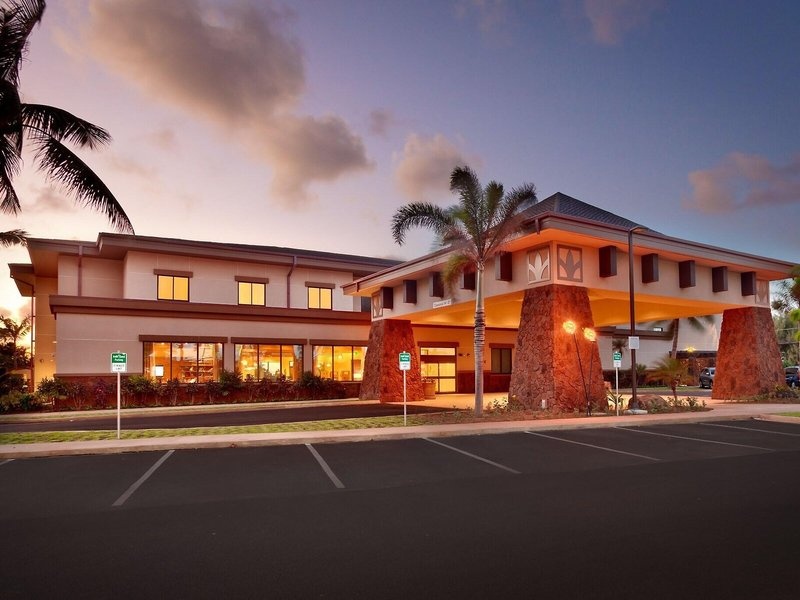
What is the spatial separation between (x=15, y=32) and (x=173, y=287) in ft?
61.3

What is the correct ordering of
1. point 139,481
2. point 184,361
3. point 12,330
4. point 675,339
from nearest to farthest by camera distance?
point 139,481 < point 184,361 < point 12,330 < point 675,339

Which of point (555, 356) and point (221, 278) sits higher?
point (221, 278)

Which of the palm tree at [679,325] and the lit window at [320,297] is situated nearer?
the lit window at [320,297]

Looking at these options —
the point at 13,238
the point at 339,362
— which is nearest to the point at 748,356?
the point at 339,362

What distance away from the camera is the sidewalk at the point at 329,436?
1285 centimetres

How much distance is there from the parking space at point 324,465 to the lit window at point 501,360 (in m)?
23.0

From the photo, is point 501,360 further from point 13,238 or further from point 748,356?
point 13,238

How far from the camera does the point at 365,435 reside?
1470cm

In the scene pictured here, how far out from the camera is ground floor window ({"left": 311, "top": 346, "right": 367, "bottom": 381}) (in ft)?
111

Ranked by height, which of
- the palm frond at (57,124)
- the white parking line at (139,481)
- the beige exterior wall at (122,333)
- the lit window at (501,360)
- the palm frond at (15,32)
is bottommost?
the white parking line at (139,481)

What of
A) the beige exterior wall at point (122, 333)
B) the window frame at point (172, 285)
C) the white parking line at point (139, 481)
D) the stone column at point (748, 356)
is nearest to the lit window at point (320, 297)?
the beige exterior wall at point (122, 333)

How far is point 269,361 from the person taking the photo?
3244 cm

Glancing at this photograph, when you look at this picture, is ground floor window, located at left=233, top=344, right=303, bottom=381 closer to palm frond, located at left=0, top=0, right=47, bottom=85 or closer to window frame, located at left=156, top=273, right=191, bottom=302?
window frame, located at left=156, top=273, right=191, bottom=302

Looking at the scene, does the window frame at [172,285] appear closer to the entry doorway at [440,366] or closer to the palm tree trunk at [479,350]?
the entry doorway at [440,366]
